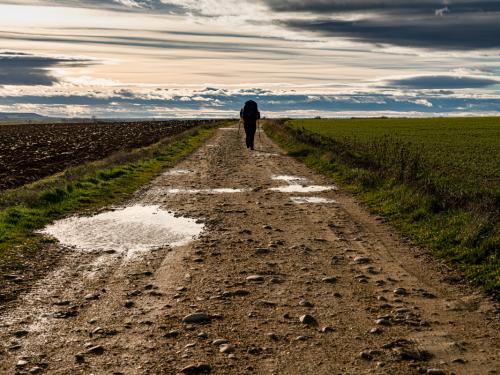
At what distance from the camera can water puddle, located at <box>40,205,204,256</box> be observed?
36.1 ft

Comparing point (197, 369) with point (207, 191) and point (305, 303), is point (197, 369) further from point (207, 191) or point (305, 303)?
point (207, 191)

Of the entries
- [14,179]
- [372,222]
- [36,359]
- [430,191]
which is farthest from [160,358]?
[14,179]

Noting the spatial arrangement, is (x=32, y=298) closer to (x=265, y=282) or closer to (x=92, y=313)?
(x=92, y=313)

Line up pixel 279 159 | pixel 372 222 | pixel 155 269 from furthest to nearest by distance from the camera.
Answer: pixel 279 159 → pixel 372 222 → pixel 155 269

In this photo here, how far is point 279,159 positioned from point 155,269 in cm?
2017

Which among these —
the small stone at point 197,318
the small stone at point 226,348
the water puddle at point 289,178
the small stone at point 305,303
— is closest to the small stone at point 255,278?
the small stone at point 305,303

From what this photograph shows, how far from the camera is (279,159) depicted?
29.1 metres

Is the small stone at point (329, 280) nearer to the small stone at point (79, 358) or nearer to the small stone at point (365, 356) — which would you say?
the small stone at point (365, 356)

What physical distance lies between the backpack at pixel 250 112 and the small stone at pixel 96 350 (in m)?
29.1

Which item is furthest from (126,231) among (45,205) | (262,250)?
(45,205)

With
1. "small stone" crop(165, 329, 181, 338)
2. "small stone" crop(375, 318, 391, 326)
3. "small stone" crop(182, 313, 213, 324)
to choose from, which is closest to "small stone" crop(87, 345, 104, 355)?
"small stone" crop(165, 329, 181, 338)

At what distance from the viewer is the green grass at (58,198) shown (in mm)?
11312

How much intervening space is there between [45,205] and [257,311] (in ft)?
31.9

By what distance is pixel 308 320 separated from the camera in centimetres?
691
